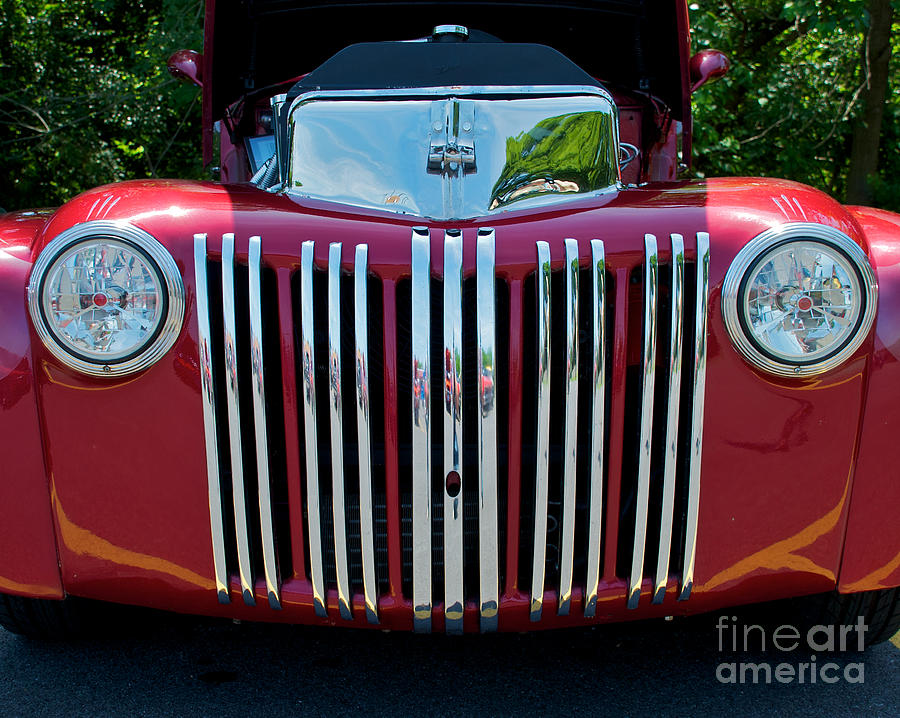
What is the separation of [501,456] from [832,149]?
9.33 meters

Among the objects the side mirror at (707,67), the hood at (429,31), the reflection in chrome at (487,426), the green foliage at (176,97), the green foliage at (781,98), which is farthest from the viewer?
the green foliage at (781,98)

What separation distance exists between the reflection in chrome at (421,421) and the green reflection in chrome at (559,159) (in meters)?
0.36

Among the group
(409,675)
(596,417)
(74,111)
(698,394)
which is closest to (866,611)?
(698,394)

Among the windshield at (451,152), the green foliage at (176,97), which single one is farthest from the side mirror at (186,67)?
the green foliage at (176,97)

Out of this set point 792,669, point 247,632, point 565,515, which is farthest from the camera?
point 247,632

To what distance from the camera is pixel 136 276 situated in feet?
5.87

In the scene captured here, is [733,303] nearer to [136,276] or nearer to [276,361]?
[276,361]

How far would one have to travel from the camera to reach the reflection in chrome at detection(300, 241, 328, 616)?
69.7 inches

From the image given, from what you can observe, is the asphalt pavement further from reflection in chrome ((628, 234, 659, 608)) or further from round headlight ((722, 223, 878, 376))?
round headlight ((722, 223, 878, 376))

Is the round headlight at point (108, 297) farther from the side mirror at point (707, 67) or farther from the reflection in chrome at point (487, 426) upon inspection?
the side mirror at point (707, 67)

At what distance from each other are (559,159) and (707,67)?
5.27ft

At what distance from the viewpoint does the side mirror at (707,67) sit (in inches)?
139

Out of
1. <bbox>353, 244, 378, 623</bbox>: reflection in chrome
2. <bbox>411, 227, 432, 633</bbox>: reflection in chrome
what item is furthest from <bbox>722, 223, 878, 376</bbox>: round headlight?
<bbox>353, 244, 378, 623</bbox>: reflection in chrome

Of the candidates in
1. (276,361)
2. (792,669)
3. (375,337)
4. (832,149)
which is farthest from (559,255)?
(832,149)
